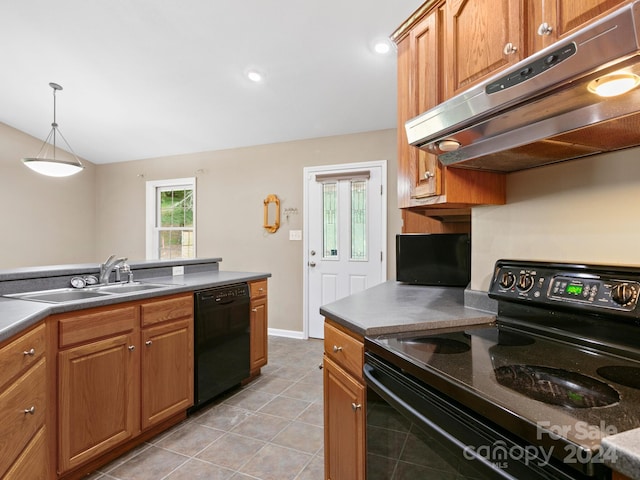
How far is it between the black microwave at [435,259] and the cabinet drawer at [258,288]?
1243 mm

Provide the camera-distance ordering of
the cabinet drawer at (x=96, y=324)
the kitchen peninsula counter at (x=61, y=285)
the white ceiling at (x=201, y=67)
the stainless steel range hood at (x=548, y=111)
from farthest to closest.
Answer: the white ceiling at (x=201, y=67), the cabinet drawer at (x=96, y=324), the kitchen peninsula counter at (x=61, y=285), the stainless steel range hood at (x=548, y=111)

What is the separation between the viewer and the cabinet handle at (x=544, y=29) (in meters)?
0.98

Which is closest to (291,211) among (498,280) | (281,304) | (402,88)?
(281,304)

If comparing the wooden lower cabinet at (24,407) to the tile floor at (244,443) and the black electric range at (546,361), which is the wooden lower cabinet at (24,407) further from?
the black electric range at (546,361)

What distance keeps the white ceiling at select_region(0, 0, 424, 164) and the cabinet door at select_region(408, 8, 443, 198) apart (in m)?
1.06

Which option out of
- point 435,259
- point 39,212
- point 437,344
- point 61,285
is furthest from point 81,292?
point 39,212

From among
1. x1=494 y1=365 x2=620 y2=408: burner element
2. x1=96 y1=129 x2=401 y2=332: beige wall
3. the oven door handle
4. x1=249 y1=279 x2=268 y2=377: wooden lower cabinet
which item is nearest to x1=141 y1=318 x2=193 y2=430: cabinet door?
x1=249 y1=279 x2=268 y2=377: wooden lower cabinet

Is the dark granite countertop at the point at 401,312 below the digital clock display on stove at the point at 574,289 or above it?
below

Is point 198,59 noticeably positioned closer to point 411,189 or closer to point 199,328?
point 199,328

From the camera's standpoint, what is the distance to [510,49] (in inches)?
43.3

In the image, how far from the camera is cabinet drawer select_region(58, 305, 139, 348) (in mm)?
1655

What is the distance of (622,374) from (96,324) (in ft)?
6.80

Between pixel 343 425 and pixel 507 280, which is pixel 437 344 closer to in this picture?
pixel 507 280

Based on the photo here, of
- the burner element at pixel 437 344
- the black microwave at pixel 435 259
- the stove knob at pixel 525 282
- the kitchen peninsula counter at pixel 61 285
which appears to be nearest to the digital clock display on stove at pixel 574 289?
the stove knob at pixel 525 282
